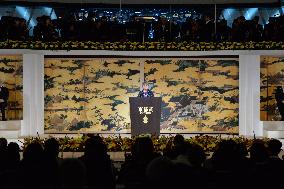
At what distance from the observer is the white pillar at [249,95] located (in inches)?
699

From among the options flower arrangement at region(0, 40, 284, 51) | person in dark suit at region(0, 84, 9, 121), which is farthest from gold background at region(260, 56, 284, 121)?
person in dark suit at region(0, 84, 9, 121)

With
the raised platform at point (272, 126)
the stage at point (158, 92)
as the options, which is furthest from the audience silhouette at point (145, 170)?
the stage at point (158, 92)

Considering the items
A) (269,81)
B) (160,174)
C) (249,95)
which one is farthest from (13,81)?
(160,174)

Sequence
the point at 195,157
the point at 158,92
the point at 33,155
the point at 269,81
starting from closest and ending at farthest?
the point at 33,155, the point at 195,157, the point at 269,81, the point at 158,92

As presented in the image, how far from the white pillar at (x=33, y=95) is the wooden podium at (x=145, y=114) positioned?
3655 millimetres

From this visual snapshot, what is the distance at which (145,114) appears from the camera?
51.3 feet

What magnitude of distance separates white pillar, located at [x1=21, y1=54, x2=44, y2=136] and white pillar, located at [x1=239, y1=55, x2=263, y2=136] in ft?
20.6

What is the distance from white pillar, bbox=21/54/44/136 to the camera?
17.6 m

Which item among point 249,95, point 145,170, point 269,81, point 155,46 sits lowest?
point 145,170

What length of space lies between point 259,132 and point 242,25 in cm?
350

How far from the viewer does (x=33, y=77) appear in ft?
58.1

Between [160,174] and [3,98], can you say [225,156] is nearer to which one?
[160,174]

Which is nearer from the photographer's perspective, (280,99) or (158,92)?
(280,99)

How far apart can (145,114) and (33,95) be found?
161 inches
